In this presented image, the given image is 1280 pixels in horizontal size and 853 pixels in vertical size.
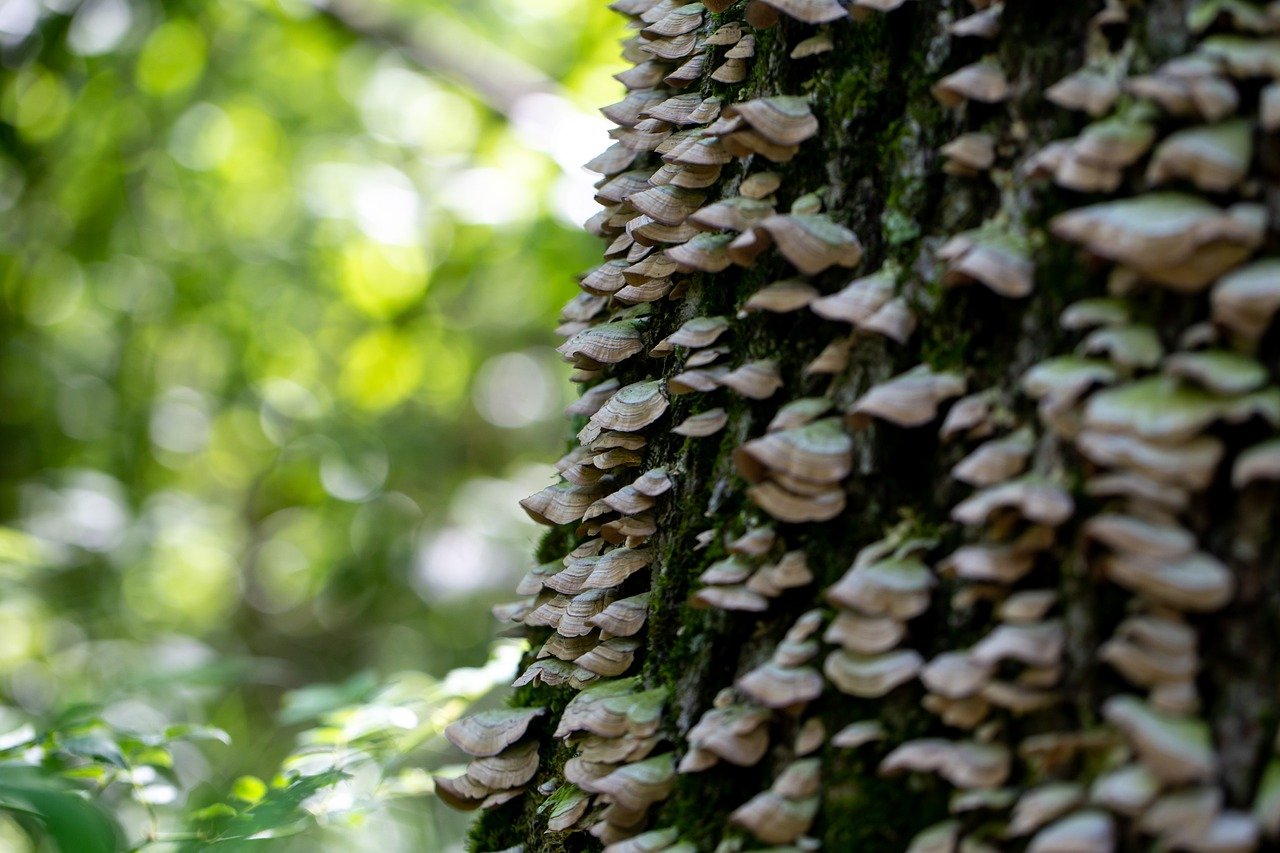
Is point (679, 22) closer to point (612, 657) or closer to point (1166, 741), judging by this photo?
point (612, 657)

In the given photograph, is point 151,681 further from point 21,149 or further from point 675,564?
point 21,149

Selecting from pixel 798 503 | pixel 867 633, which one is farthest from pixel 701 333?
pixel 867 633

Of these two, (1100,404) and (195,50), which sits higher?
(195,50)

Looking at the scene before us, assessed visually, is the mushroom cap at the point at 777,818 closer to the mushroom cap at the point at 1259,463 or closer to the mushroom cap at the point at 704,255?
the mushroom cap at the point at 1259,463

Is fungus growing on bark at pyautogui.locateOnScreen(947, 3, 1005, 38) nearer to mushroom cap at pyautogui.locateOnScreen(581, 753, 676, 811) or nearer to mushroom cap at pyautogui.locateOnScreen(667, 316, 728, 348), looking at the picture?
mushroom cap at pyautogui.locateOnScreen(667, 316, 728, 348)

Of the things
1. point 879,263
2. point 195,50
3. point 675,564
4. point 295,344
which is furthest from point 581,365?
point 295,344

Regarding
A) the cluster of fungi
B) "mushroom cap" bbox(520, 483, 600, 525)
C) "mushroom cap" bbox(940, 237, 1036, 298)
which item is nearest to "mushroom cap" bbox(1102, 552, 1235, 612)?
the cluster of fungi
